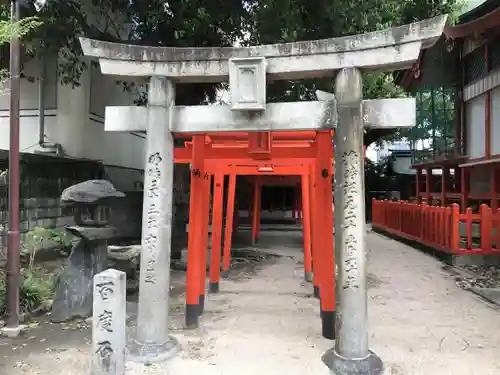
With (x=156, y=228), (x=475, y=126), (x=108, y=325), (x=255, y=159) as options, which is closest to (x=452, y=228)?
(x=475, y=126)

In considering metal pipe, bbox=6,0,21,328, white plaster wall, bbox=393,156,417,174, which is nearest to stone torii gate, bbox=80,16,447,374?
metal pipe, bbox=6,0,21,328

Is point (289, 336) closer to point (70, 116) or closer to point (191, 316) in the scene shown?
point (191, 316)

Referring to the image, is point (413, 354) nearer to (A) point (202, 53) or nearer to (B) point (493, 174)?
(A) point (202, 53)

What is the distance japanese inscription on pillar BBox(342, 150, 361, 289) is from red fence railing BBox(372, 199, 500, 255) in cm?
701

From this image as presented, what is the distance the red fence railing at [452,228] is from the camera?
405 inches

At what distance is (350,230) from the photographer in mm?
4457

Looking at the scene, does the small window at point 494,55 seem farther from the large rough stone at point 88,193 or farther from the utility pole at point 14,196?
the utility pole at point 14,196

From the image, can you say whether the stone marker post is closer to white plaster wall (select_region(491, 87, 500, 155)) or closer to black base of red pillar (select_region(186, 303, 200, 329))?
black base of red pillar (select_region(186, 303, 200, 329))

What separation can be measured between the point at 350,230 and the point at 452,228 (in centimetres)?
720

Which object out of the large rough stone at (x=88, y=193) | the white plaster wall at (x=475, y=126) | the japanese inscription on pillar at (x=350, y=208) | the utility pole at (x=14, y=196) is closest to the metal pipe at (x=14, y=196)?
the utility pole at (x=14, y=196)

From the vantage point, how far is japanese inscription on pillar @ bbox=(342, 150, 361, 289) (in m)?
4.43

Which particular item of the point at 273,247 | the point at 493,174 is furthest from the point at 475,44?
the point at 273,247

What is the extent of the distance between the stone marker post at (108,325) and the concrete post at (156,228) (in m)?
0.74

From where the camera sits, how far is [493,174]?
12039mm
